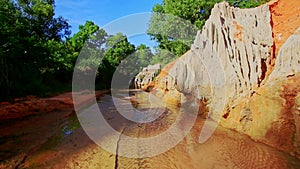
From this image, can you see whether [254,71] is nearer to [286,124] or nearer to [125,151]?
[286,124]

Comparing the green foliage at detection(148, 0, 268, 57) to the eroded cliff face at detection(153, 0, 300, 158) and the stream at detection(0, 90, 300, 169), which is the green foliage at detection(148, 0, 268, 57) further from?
the stream at detection(0, 90, 300, 169)

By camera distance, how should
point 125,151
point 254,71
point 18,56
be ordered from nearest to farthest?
point 125,151
point 254,71
point 18,56

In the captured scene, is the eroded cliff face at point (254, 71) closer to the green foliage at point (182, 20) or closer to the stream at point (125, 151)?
the stream at point (125, 151)

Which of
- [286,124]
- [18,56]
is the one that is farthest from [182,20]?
[286,124]

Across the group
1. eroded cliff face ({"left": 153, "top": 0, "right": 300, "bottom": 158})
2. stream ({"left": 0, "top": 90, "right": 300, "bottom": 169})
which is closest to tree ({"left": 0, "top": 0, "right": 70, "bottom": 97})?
stream ({"left": 0, "top": 90, "right": 300, "bottom": 169})

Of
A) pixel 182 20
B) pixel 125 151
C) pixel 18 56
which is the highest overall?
pixel 182 20

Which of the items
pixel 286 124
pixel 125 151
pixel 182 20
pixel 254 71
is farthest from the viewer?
pixel 182 20

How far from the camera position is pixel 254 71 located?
6637 millimetres

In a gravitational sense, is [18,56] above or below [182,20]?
below

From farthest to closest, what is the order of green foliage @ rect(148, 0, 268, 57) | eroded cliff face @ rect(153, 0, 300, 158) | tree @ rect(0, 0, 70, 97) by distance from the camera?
green foliage @ rect(148, 0, 268, 57) → tree @ rect(0, 0, 70, 97) → eroded cliff face @ rect(153, 0, 300, 158)

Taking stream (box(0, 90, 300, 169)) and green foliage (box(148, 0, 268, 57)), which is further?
green foliage (box(148, 0, 268, 57))

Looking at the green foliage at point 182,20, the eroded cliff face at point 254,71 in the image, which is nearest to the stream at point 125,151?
the eroded cliff face at point 254,71

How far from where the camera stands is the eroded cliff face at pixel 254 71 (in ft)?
15.6

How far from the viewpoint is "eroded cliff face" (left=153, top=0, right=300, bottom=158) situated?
476cm
